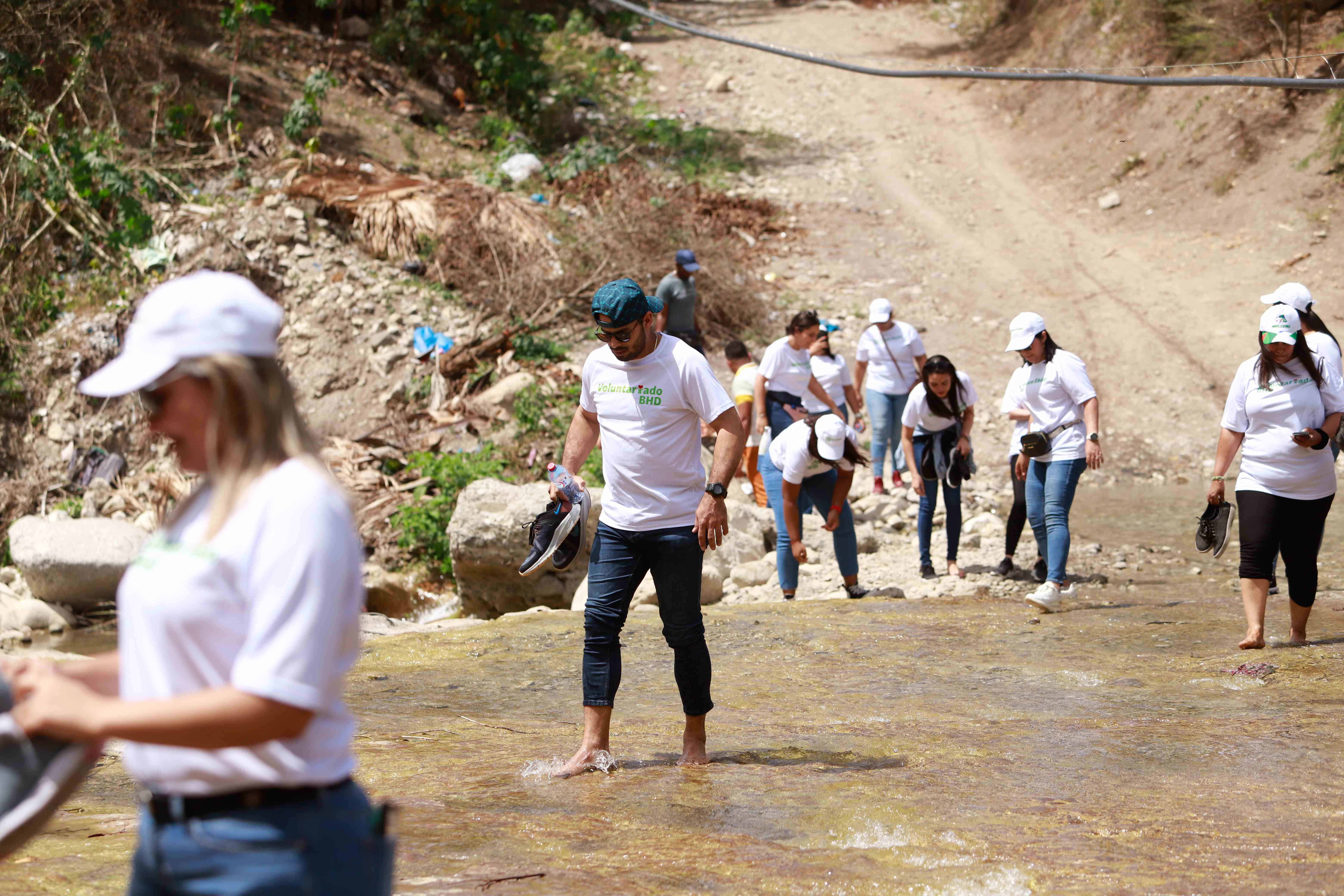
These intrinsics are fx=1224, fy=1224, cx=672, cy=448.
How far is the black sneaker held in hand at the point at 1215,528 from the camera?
6617 millimetres

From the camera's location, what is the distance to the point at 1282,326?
19.4 ft

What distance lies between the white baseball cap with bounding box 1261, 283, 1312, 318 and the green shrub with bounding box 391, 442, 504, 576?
263 inches

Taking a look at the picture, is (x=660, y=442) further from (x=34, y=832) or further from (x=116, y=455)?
(x=116, y=455)

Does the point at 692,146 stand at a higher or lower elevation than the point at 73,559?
higher

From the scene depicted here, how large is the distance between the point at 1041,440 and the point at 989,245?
1127 centimetres

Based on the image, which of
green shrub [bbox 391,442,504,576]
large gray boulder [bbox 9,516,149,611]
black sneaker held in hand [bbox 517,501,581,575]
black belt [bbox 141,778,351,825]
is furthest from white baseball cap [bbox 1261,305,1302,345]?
large gray boulder [bbox 9,516,149,611]

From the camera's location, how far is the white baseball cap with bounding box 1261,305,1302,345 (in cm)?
591

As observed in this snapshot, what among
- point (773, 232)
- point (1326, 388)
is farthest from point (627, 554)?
point (773, 232)

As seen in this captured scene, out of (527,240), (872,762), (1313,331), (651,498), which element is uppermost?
(527,240)

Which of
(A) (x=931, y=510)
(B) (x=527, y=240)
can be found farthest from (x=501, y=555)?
(B) (x=527, y=240)

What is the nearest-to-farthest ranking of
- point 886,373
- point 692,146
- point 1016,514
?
point 1016,514 → point 886,373 → point 692,146

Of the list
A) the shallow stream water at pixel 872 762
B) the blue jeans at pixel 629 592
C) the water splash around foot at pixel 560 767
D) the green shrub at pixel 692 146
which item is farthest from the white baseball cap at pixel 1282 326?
the green shrub at pixel 692 146

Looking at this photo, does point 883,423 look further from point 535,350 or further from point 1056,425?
point 535,350

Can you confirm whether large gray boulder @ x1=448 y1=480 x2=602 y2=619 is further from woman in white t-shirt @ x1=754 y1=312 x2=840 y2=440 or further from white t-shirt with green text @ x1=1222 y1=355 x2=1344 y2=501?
white t-shirt with green text @ x1=1222 y1=355 x2=1344 y2=501
